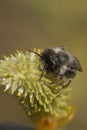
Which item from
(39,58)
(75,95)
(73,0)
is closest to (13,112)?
(75,95)

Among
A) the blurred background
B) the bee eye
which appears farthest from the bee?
the blurred background

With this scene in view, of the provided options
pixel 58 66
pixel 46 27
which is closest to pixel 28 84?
pixel 58 66

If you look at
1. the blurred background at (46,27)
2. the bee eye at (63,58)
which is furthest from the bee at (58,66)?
the blurred background at (46,27)

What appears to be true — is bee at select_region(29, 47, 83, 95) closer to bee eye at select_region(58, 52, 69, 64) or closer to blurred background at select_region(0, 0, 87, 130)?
bee eye at select_region(58, 52, 69, 64)

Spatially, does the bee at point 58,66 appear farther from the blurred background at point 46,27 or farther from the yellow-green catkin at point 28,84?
the blurred background at point 46,27

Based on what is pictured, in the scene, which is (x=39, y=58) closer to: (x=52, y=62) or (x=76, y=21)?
(x=52, y=62)

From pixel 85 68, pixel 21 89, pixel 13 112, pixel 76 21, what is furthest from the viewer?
pixel 76 21

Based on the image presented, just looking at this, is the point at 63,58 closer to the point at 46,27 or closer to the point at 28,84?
the point at 28,84
